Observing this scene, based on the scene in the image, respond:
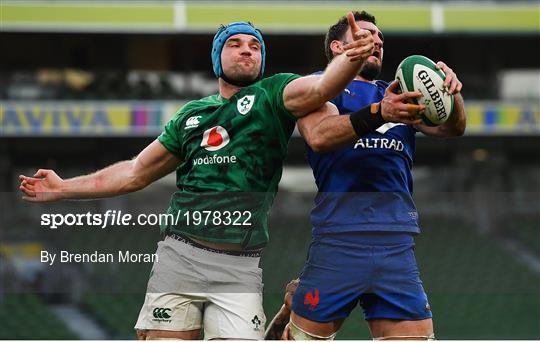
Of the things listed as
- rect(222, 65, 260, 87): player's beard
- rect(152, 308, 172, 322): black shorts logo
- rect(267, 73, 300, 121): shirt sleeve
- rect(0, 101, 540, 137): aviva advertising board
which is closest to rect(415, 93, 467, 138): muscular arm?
rect(267, 73, 300, 121): shirt sleeve

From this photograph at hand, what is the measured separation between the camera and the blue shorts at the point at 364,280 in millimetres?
4535

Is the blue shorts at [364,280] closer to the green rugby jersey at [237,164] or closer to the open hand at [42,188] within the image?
the green rugby jersey at [237,164]

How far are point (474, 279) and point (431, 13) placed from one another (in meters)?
8.16

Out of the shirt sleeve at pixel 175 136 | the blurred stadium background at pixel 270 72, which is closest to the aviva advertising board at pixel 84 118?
the blurred stadium background at pixel 270 72

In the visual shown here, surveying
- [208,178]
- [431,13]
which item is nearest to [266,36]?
[431,13]

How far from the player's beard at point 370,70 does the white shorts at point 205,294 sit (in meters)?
0.97

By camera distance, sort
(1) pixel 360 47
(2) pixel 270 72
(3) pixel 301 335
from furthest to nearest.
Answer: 1. (2) pixel 270 72
2. (3) pixel 301 335
3. (1) pixel 360 47

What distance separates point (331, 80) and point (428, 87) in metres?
0.42

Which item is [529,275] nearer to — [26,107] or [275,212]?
[275,212]

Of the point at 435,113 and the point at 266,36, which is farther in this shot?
the point at 266,36

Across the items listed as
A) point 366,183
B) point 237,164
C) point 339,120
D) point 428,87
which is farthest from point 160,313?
point 428,87

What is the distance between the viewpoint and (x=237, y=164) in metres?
4.54

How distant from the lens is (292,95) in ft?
14.5

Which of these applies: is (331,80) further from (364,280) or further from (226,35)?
(364,280)
